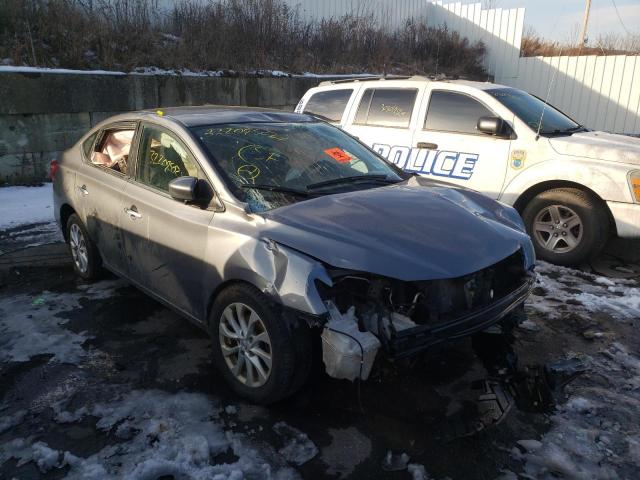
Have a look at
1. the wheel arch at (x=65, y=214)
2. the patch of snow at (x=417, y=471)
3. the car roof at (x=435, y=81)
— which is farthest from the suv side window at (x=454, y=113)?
the patch of snow at (x=417, y=471)

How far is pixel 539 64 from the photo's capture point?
50.2 ft

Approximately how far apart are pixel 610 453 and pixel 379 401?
1240mm

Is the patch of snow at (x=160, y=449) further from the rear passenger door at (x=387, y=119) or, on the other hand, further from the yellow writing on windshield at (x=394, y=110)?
the yellow writing on windshield at (x=394, y=110)

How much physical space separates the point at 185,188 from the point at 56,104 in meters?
6.90

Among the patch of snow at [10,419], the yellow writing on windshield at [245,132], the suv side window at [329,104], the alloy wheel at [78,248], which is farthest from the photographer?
the suv side window at [329,104]

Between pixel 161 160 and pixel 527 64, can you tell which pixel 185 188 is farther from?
pixel 527 64

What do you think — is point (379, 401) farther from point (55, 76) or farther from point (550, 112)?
point (55, 76)

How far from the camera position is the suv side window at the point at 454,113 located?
5973mm

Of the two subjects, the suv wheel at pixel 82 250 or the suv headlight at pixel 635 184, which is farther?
the suv headlight at pixel 635 184

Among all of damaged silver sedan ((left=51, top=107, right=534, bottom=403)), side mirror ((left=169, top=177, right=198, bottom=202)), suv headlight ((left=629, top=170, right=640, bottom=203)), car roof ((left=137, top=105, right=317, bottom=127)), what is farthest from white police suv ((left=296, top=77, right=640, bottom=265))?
side mirror ((left=169, top=177, right=198, bottom=202))

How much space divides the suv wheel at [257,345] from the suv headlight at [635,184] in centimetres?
398

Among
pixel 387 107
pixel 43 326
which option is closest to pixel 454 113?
pixel 387 107

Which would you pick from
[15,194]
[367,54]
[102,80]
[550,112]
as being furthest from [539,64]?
[15,194]

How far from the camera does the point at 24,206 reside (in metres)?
7.63
